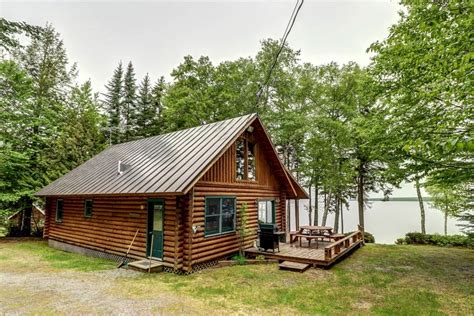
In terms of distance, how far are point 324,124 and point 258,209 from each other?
32.7 feet

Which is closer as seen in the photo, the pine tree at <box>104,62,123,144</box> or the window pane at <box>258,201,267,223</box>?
the window pane at <box>258,201,267,223</box>

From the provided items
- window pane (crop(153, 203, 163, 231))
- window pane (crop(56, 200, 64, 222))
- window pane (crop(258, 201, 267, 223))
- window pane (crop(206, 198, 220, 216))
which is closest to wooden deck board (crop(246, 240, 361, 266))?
window pane (crop(258, 201, 267, 223))

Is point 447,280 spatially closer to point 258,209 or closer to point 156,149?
point 258,209

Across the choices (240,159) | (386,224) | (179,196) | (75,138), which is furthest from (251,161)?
(386,224)

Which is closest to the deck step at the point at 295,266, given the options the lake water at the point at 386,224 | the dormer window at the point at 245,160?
the dormer window at the point at 245,160

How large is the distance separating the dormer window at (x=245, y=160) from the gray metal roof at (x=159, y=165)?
0.91 meters

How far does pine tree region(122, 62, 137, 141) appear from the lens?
27.3m

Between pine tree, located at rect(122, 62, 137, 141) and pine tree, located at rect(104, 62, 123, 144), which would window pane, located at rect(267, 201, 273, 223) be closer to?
pine tree, located at rect(122, 62, 137, 141)

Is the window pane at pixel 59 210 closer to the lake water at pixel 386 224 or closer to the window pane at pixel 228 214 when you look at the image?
the window pane at pixel 228 214

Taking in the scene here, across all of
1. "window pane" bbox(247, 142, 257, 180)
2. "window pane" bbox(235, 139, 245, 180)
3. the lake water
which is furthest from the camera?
the lake water

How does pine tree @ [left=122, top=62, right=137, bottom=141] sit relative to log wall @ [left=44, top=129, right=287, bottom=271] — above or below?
above

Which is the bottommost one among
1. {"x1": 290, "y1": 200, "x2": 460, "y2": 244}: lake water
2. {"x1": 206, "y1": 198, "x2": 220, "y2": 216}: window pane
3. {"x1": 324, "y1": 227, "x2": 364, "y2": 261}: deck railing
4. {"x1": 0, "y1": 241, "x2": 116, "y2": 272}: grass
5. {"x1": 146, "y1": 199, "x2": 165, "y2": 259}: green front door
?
{"x1": 290, "y1": 200, "x2": 460, "y2": 244}: lake water

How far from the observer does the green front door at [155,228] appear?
879 centimetres

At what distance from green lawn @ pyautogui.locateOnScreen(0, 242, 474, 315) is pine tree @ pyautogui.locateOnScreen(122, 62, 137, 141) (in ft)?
60.7
